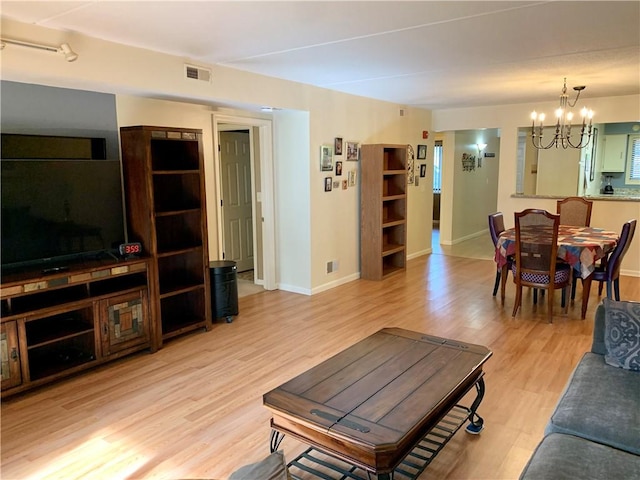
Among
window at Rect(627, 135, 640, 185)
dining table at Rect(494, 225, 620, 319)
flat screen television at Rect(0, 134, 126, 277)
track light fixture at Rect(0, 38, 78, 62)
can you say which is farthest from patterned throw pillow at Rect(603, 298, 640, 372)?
window at Rect(627, 135, 640, 185)

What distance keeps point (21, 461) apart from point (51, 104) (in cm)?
241

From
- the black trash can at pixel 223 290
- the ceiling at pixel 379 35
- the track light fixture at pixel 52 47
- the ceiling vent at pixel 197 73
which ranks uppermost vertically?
the ceiling at pixel 379 35

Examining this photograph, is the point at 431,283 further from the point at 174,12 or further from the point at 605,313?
the point at 174,12

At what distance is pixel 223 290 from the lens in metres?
4.52

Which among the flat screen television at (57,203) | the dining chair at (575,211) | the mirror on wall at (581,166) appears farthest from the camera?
the mirror on wall at (581,166)

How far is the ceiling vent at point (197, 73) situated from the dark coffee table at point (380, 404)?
2.64 metres

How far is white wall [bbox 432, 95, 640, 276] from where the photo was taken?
6.30m

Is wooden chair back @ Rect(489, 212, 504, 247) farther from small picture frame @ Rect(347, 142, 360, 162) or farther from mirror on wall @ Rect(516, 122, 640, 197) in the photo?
mirror on wall @ Rect(516, 122, 640, 197)

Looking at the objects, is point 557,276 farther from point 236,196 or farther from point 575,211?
point 236,196

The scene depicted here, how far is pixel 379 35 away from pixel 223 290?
2.64 m

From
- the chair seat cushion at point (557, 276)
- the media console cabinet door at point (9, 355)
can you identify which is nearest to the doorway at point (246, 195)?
the media console cabinet door at point (9, 355)

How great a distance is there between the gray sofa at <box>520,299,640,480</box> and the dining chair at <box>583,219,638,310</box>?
7.61 feet

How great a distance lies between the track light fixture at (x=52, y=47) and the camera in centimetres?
280

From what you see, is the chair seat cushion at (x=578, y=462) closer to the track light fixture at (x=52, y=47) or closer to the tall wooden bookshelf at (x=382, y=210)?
the track light fixture at (x=52, y=47)
